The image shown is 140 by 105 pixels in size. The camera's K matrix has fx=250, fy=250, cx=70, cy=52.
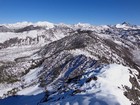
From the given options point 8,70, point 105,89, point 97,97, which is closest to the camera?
point 97,97

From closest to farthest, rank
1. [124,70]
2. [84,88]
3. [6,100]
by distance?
[84,88] < [124,70] < [6,100]

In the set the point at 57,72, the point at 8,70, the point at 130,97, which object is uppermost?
the point at 130,97

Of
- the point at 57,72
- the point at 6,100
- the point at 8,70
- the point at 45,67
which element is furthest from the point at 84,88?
the point at 8,70

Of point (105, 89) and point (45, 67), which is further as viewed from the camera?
point (45, 67)

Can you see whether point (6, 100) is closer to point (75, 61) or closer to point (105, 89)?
point (75, 61)

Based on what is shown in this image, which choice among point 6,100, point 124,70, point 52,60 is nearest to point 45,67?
point 52,60

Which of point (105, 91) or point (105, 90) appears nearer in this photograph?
point (105, 91)

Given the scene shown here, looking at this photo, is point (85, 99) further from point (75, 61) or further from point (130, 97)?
point (75, 61)

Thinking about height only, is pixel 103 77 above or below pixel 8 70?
above

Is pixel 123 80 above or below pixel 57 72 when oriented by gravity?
above
